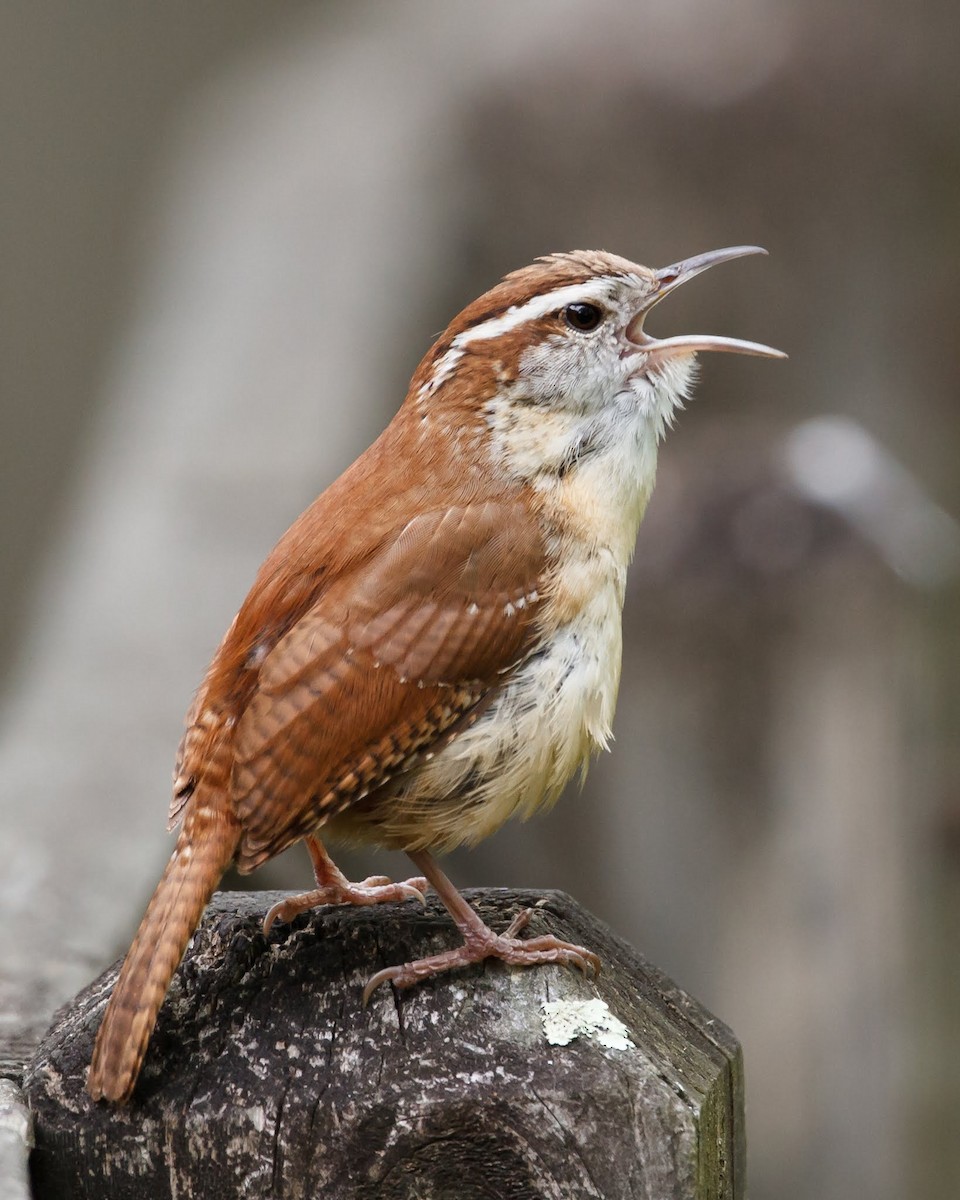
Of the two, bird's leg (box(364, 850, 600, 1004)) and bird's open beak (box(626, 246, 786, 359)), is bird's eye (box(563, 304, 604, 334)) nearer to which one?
bird's open beak (box(626, 246, 786, 359))

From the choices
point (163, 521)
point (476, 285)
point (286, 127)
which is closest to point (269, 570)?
point (163, 521)

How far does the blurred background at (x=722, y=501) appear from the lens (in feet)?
11.8

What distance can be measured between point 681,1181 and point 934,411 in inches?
107

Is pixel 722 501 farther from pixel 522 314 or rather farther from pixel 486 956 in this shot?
pixel 486 956

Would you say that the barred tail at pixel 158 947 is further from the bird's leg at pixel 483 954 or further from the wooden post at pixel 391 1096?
the bird's leg at pixel 483 954

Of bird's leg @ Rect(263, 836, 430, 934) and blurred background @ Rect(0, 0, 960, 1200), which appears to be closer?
bird's leg @ Rect(263, 836, 430, 934)

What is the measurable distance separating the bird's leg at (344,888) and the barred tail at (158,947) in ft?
0.55

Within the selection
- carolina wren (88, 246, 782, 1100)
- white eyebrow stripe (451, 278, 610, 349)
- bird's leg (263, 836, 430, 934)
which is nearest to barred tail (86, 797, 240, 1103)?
carolina wren (88, 246, 782, 1100)

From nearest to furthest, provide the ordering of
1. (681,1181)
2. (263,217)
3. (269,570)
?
(681,1181) < (269,570) < (263,217)

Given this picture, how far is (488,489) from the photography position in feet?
7.95

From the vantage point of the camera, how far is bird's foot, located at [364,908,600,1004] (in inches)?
72.2

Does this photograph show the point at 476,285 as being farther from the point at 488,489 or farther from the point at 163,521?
the point at 488,489

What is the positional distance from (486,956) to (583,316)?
116cm

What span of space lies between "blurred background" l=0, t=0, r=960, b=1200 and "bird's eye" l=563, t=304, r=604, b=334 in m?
0.96
